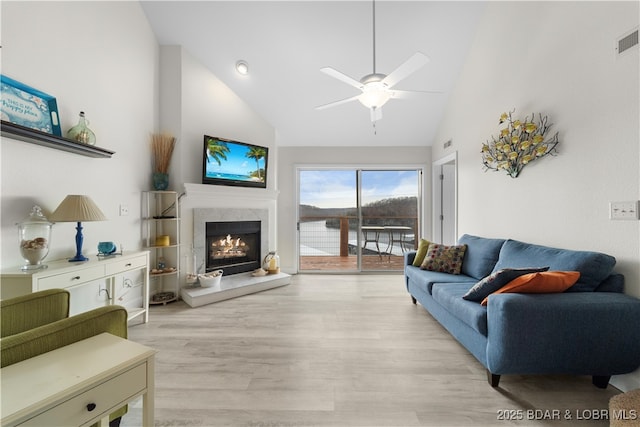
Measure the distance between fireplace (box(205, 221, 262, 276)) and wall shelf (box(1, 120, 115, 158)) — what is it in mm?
1581

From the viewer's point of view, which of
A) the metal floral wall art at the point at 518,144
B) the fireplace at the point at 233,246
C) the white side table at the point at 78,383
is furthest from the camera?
the fireplace at the point at 233,246

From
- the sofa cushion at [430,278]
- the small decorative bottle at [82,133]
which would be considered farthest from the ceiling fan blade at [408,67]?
the small decorative bottle at [82,133]

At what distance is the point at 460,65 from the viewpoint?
3.65 metres

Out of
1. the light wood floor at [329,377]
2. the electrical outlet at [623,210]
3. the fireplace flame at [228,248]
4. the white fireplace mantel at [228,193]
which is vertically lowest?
the light wood floor at [329,377]

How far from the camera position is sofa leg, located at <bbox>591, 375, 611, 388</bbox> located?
1.75 m

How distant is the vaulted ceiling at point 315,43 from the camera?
306cm

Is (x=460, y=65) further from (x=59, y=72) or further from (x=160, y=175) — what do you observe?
(x=59, y=72)

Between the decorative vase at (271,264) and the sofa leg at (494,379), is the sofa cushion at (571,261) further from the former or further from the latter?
the decorative vase at (271,264)

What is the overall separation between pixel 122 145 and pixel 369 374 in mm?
3374

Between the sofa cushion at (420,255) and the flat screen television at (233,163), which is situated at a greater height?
the flat screen television at (233,163)

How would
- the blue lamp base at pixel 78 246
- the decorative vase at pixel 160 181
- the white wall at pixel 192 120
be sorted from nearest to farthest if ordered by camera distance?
the blue lamp base at pixel 78 246
the decorative vase at pixel 160 181
the white wall at pixel 192 120

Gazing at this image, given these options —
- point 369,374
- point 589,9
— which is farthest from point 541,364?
point 589,9

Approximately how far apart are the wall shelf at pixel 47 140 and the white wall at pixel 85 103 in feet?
0.23

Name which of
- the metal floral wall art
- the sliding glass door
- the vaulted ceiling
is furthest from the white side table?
the sliding glass door
